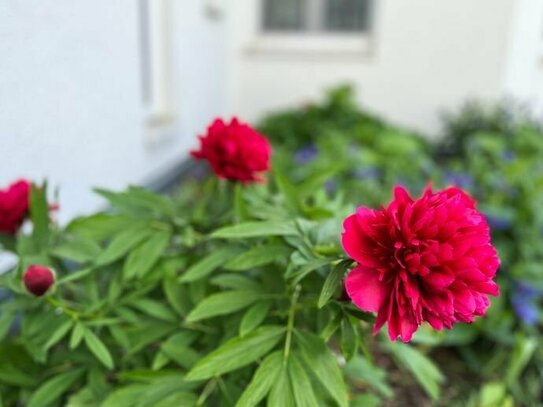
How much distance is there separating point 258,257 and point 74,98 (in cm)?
178

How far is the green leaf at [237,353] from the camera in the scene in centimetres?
94

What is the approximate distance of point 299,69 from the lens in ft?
20.2

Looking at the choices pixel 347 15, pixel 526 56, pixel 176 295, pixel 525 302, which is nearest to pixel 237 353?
pixel 176 295

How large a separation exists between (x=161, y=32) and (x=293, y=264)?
326 centimetres

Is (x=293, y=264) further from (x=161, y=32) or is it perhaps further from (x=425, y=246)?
(x=161, y=32)

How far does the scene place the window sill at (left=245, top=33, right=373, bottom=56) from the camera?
6.02 meters

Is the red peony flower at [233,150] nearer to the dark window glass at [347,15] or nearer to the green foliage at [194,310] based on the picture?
the green foliage at [194,310]

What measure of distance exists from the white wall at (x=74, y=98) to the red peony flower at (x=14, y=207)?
778 millimetres

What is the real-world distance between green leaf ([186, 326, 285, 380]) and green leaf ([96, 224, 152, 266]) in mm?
391

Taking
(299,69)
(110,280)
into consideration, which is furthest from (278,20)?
(110,280)

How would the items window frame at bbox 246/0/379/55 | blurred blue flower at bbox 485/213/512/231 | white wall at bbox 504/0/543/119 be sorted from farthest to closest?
window frame at bbox 246/0/379/55 → white wall at bbox 504/0/543/119 → blurred blue flower at bbox 485/213/512/231

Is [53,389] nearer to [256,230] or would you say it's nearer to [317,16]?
[256,230]

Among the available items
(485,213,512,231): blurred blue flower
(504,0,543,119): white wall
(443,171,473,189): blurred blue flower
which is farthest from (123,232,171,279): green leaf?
(504,0,543,119): white wall

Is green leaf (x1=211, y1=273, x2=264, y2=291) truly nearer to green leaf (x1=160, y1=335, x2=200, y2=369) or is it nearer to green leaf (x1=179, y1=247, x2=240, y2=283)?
green leaf (x1=179, y1=247, x2=240, y2=283)
